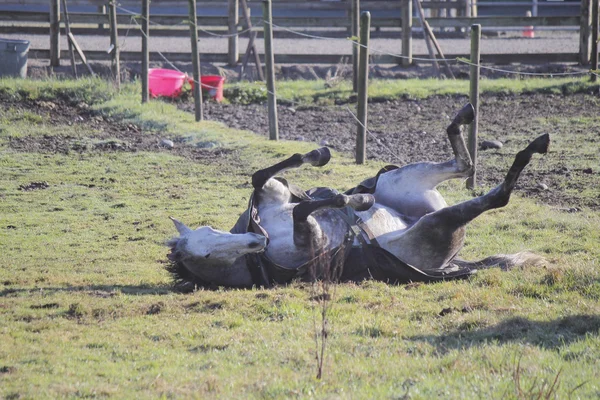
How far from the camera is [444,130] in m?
13.6

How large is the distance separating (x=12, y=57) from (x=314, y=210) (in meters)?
13.0

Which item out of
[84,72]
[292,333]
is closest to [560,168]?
[292,333]

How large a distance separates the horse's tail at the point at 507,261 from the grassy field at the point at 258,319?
179 mm

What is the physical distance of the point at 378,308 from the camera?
18.9ft

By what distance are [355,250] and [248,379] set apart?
7.48ft

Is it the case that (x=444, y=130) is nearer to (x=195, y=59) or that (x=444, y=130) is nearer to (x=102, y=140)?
(x=195, y=59)

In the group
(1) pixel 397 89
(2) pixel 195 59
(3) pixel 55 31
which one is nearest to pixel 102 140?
(2) pixel 195 59

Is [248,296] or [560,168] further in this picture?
[560,168]

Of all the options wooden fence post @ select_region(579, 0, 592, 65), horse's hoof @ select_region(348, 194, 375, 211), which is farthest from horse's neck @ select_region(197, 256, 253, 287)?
wooden fence post @ select_region(579, 0, 592, 65)

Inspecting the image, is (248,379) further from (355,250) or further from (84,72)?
(84,72)

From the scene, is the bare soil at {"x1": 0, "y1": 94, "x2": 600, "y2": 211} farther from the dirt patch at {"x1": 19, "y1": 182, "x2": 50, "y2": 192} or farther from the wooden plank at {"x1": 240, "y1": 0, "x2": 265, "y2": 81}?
the wooden plank at {"x1": 240, "y1": 0, "x2": 265, "y2": 81}

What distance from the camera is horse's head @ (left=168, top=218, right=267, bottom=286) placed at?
6250 mm

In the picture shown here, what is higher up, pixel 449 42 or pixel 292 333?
pixel 449 42

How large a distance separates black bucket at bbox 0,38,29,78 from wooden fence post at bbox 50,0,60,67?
3.85ft
